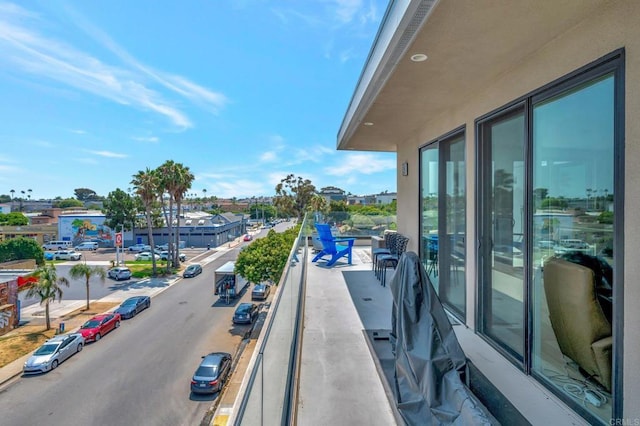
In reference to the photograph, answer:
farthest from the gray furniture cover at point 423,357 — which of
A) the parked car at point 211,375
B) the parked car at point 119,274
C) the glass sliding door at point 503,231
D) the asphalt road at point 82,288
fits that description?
the parked car at point 119,274

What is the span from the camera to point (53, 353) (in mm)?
11477

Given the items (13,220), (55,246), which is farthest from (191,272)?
(13,220)

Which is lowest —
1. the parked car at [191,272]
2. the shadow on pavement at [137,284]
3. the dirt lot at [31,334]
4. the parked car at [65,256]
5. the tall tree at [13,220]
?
the dirt lot at [31,334]

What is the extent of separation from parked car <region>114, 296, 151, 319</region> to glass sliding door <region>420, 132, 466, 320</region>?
16.3 meters

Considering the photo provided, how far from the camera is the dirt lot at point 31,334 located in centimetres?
1237

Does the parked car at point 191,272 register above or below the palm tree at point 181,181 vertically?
below

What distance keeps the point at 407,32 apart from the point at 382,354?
2659 millimetres

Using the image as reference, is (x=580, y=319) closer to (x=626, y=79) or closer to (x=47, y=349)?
(x=626, y=79)

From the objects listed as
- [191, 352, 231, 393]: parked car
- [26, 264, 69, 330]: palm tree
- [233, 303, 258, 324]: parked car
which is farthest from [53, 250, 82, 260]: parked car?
[191, 352, 231, 393]: parked car

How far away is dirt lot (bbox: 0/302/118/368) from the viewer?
12367mm

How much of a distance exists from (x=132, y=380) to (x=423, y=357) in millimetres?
12292

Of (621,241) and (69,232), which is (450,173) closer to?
(621,241)

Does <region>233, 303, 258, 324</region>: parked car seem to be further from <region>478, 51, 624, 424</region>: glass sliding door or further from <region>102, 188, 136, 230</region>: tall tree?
<region>102, 188, 136, 230</region>: tall tree

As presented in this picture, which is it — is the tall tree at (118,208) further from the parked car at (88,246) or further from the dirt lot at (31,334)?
the dirt lot at (31,334)
